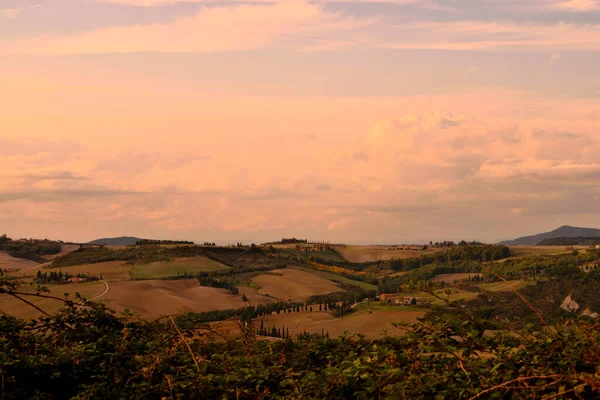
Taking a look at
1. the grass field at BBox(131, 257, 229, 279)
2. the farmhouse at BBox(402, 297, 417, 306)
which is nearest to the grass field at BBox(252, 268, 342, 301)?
the grass field at BBox(131, 257, 229, 279)

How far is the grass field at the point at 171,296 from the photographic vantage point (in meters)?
97.9

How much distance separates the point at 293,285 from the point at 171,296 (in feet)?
135

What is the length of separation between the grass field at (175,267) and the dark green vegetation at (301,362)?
400ft

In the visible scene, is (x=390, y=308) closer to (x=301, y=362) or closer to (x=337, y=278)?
(x=301, y=362)

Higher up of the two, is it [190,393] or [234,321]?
[234,321]

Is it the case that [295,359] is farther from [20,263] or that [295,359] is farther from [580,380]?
[20,263]

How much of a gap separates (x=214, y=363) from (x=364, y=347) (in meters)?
2.54

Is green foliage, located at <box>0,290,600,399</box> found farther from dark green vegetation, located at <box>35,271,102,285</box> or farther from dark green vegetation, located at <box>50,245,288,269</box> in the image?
dark green vegetation, located at <box>50,245,288,269</box>

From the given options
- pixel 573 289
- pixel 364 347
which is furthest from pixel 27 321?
pixel 573 289

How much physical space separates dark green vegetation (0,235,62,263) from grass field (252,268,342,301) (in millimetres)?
65159

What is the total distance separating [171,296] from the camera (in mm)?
108938

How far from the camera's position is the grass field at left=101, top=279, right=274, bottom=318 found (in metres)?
97.9

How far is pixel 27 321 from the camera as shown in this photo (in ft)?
39.6

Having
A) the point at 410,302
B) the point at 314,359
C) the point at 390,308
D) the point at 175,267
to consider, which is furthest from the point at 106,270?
the point at 314,359
